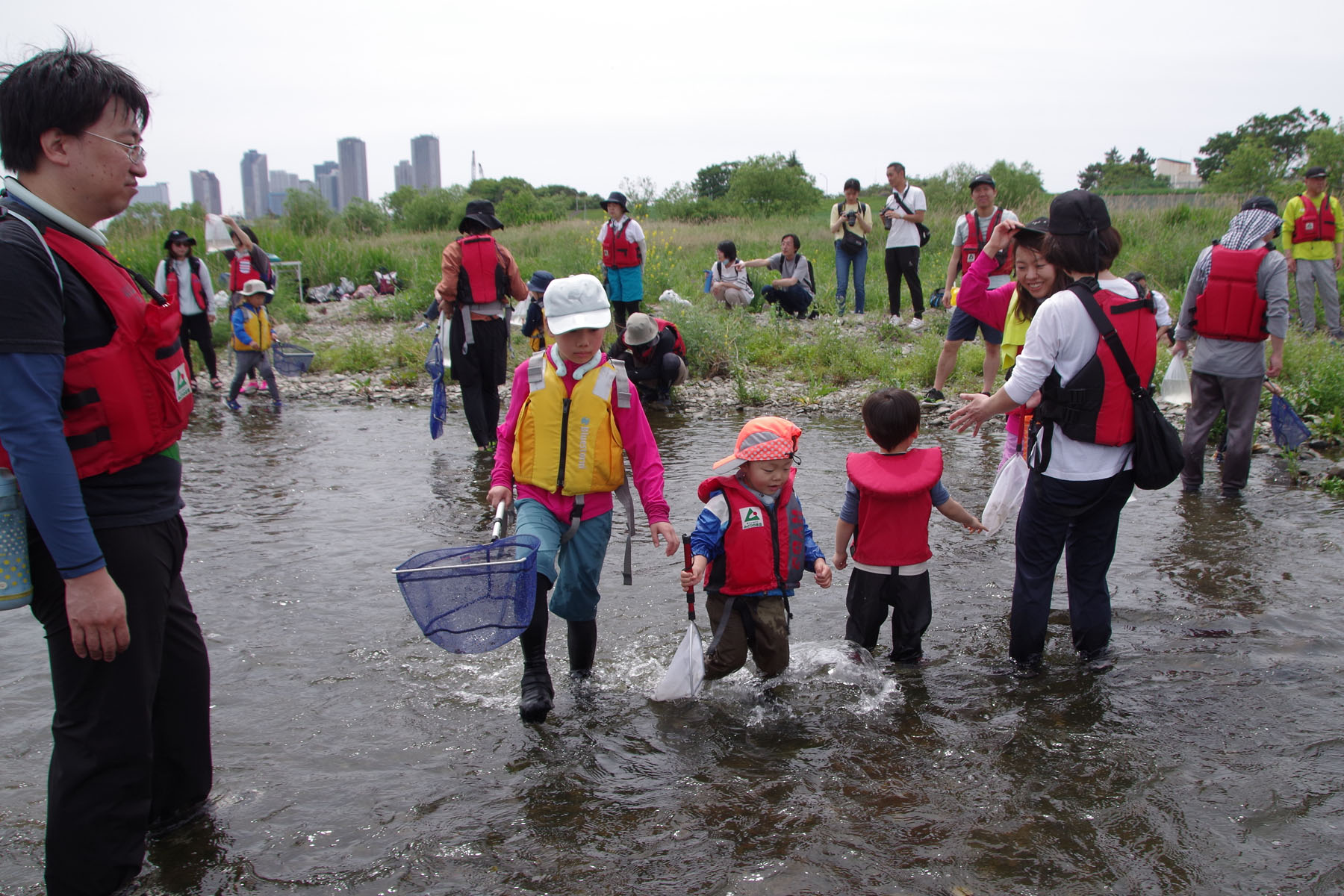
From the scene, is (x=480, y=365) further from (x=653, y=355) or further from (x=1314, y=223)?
(x=1314, y=223)

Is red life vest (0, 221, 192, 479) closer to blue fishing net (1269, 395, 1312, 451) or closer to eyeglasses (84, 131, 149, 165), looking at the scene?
eyeglasses (84, 131, 149, 165)

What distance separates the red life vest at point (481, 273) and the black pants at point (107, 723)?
510 cm

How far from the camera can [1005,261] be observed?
7.32 meters

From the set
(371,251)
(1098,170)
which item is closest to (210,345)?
(371,251)

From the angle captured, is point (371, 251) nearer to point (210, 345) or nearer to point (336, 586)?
point (210, 345)

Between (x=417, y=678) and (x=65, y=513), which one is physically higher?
(x=65, y=513)

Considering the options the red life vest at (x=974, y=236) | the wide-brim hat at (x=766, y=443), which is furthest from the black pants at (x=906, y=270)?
the wide-brim hat at (x=766, y=443)

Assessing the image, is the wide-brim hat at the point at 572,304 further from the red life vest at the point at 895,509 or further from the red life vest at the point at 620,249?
the red life vest at the point at 620,249

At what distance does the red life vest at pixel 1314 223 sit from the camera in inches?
404

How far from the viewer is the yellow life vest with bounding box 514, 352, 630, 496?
3.60 metres

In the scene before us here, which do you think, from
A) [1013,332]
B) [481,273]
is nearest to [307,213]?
[481,273]

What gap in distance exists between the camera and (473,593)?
3.09 metres

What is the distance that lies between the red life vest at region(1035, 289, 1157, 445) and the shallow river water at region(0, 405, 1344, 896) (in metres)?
1.13

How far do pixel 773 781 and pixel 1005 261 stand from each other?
5352 millimetres
